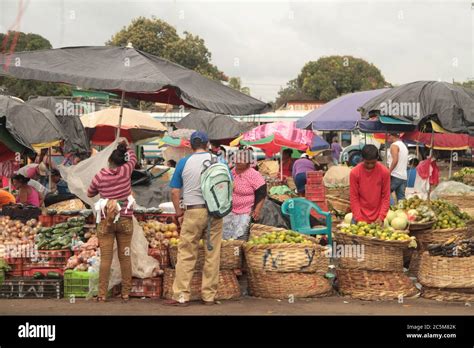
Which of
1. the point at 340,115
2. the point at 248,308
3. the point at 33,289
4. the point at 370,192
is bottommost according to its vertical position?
the point at 248,308

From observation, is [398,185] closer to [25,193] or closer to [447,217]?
[447,217]

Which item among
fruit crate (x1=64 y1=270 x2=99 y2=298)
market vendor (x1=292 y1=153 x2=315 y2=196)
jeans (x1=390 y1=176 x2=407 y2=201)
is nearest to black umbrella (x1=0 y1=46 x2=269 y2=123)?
fruit crate (x1=64 y1=270 x2=99 y2=298)

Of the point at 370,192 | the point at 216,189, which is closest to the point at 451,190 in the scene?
the point at 370,192

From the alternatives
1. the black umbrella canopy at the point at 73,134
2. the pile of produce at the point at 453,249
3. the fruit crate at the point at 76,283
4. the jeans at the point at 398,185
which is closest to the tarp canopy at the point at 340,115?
the jeans at the point at 398,185

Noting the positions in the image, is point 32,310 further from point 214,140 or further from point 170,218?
point 214,140

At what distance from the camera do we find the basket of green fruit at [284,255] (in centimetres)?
891

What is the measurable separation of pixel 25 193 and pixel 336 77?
200ft

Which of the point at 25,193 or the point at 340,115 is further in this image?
the point at 340,115

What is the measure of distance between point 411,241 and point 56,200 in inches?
251

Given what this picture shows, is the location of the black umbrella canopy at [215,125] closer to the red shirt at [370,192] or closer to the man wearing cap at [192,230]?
the red shirt at [370,192]

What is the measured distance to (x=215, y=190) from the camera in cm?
841

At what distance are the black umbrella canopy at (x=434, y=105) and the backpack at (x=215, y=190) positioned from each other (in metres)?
3.73

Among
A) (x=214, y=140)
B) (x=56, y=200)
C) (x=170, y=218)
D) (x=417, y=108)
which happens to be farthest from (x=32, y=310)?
(x=214, y=140)

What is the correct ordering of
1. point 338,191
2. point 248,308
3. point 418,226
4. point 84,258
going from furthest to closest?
1. point 338,191
2. point 418,226
3. point 84,258
4. point 248,308
